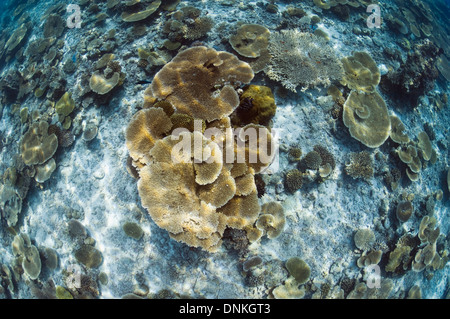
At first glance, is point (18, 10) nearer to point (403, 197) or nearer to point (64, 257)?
point (64, 257)

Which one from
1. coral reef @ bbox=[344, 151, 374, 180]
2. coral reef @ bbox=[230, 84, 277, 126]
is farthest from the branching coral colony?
coral reef @ bbox=[344, 151, 374, 180]

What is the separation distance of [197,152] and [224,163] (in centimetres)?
47

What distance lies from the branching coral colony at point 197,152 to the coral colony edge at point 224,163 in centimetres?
2

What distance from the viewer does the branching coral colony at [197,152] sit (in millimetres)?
3678

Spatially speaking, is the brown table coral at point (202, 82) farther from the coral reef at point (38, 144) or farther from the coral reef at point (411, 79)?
the coral reef at point (411, 79)

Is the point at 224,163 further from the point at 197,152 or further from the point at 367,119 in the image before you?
the point at 367,119

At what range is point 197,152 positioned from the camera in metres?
3.68

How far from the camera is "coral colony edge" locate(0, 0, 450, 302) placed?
4.04 meters

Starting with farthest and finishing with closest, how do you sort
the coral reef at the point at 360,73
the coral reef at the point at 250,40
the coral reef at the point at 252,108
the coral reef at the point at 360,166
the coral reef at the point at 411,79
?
the coral reef at the point at 411,79, the coral reef at the point at 360,73, the coral reef at the point at 250,40, the coral reef at the point at 360,166, the coral reef at the point at 252,108

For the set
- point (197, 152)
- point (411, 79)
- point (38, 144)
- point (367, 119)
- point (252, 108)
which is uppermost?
point (411, 79)

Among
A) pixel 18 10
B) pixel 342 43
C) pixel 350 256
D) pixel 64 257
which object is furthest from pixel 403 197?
pixel 18 10

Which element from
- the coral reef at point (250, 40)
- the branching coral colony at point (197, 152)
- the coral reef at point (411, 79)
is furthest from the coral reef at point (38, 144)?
the coral reef at point (411, 79)

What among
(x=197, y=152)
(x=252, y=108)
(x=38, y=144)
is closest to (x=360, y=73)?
(x=252, y=108)
